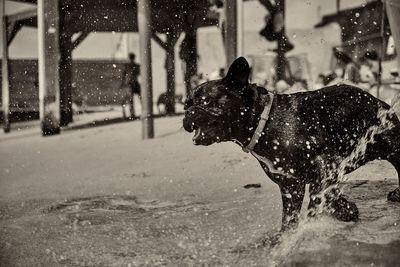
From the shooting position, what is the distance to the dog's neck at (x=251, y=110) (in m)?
3.10

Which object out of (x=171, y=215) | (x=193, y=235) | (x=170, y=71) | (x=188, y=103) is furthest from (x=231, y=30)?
(x=170, y=71)

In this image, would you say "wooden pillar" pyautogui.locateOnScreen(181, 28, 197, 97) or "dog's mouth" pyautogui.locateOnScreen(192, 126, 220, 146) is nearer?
"dog's mouth" pyautogui.locateOnScreen(192, 126, 220, 146)

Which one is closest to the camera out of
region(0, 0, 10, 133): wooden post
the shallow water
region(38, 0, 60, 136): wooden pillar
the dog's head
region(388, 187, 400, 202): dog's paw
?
the shallow water

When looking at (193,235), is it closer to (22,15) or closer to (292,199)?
(292,199)

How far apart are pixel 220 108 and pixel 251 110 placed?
19cm

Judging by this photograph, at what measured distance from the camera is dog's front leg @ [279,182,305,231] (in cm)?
313

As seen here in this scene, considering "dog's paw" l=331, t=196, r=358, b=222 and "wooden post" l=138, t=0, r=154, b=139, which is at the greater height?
"wooden post" l=138, t=0, r=154, b=139

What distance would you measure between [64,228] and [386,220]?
2.35 m

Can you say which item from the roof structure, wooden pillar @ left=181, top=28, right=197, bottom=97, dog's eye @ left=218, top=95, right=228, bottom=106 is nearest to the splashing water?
dog's eye @ left=218, top=95, right=228, bottom=106

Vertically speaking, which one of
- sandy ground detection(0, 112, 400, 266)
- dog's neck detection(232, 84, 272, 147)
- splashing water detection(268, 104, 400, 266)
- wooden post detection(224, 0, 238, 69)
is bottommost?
sandy ground detection(0, 112, 400, 266)

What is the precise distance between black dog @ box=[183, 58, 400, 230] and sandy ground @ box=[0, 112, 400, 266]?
26 cm

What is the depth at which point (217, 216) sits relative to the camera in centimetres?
414

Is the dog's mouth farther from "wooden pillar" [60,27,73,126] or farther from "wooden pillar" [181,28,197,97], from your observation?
"wooden pillar" [181,28,197,97]

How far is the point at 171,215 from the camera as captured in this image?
14.0 ft
